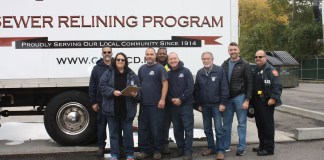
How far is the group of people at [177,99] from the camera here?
236 inches

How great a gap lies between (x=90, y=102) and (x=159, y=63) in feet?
4.24

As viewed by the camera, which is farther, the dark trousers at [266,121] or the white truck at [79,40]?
the white truck at [79,40]

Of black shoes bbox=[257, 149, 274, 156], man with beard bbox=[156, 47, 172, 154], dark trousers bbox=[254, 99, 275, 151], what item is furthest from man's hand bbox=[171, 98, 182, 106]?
black shoes bbox=[257, 149, 274, 156]

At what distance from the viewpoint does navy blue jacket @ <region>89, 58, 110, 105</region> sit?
20.9 feet

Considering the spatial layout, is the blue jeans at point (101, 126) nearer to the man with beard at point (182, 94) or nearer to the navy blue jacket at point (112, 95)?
the navy blue jacket at point (112, 95)

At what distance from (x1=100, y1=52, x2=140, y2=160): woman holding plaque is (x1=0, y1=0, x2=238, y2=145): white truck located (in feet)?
3.26

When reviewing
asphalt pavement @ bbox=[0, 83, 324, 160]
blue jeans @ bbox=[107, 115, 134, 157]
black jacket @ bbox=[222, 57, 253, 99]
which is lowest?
asphalt pavement @ bbox=[0, 83, 324, 160]

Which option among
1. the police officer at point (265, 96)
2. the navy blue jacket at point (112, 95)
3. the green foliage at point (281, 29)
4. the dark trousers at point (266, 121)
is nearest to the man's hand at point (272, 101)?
the police officer at point (265, 96)

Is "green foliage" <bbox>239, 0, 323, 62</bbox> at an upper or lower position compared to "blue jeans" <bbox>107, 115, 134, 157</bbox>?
upper

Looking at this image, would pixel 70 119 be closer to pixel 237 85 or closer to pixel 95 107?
pixel 95 107

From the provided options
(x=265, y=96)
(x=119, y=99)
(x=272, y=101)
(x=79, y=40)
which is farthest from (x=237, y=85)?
(x=79, y=40)

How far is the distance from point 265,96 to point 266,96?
0.02 meters

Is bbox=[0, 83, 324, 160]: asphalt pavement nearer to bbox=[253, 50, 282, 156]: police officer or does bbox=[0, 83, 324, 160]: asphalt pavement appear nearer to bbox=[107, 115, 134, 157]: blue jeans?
bbox=[253, 50, 282, 156]: police officer

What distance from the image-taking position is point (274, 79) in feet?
20.7
